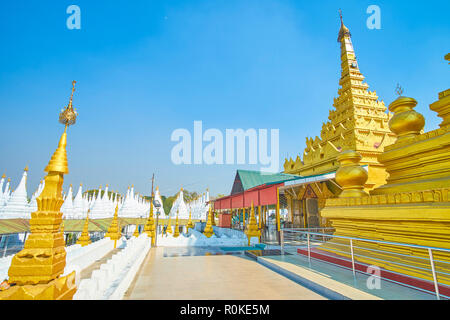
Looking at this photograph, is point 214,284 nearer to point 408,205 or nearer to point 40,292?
point 40,292

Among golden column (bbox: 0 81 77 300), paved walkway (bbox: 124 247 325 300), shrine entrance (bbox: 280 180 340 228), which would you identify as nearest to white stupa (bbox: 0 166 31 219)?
paved walkway (bbox: 124 247 325 300)

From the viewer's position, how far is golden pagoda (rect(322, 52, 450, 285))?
404 cm

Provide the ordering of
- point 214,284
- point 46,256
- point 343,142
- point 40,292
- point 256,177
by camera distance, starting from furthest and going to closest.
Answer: point 256,177 → point 343,142 → point 214,284 → point 46,256 → point 40,292

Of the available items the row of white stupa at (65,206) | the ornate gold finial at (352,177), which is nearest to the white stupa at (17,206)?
the row of white stupa at (65,206)

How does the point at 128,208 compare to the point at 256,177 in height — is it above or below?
below

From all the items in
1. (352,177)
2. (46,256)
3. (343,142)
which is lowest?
(46,256)

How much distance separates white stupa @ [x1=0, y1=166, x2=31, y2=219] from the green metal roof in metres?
23.2

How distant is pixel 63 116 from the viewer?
414 cm

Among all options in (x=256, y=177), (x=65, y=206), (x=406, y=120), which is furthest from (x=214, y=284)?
(x=65, y=206)

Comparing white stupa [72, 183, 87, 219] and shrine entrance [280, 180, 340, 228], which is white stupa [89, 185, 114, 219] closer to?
white stupa [72, 183, 87, 219]

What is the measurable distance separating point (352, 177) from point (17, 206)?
32.3 m

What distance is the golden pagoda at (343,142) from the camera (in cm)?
1266

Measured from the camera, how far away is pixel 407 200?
14.4 feet
